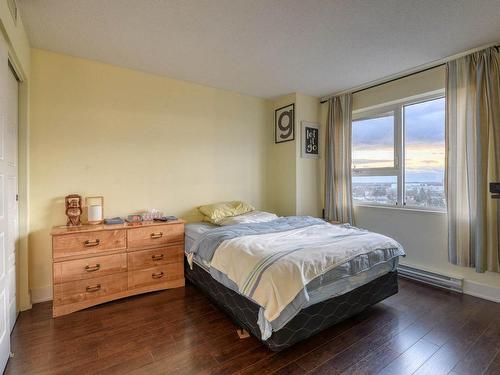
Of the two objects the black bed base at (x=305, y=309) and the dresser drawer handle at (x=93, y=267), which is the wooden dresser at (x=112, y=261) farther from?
the black bed base at (x=305, y=309)

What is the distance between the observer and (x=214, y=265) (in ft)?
7.11

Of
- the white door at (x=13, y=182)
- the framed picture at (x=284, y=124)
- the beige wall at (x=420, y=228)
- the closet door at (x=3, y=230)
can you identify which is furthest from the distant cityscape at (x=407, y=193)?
the white door at (x=13, y=182)

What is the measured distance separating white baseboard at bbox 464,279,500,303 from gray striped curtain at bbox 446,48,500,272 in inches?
7.3

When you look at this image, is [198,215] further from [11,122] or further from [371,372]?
[371,372]

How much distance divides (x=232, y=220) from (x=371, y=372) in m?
1.91

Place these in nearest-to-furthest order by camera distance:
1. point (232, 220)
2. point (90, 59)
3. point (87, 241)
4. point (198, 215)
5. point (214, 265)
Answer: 1. point (214, 265)
2. point (87, 241)
3. point (90, 59)
4. point (232, 220)
5. point (198, 215)

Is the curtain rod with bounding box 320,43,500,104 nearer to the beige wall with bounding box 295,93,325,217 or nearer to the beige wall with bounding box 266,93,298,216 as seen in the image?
the beige wall with bounding box 295,93,325,217

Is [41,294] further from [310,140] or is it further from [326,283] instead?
[310,140]

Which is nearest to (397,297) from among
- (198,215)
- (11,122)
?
(198,215)

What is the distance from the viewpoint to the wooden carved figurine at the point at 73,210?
2.54m

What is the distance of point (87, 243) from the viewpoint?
2344 mm

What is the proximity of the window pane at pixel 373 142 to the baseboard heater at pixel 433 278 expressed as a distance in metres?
1.33

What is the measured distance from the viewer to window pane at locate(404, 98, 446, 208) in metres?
2.92

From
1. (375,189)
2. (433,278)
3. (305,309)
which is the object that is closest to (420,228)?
(433,278)
